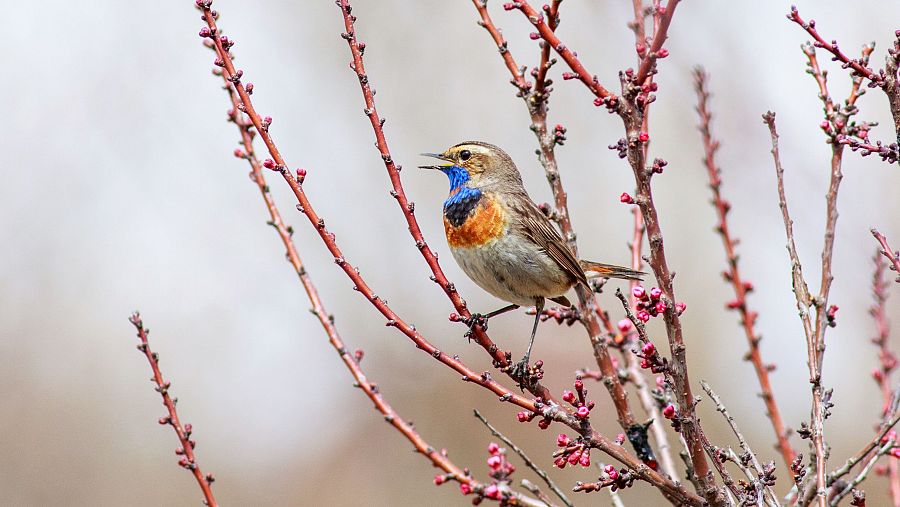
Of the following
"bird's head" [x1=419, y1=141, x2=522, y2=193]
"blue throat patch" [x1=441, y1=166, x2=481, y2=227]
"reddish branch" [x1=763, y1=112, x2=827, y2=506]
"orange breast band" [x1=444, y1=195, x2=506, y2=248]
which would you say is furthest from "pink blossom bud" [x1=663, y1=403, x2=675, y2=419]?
"bird's head" [x1=419, y1=141, x2=522, y2=193]

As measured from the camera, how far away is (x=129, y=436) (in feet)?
37.2

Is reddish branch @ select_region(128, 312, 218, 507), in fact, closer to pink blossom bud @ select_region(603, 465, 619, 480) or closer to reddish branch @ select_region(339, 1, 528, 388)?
reddish branch @ select_region(339, 1, 528, 388)

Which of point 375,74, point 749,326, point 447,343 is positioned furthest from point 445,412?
point 749,326

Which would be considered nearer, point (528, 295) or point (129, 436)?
point (528, 295)

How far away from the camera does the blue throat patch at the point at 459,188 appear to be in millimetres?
5320

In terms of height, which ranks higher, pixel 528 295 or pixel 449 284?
pixel 528 295

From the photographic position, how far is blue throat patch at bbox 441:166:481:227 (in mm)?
5207

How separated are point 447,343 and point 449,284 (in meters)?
7.79

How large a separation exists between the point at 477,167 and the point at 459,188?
0.23m

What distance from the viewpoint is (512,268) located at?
5055mm

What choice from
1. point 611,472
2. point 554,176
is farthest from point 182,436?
point 554,176

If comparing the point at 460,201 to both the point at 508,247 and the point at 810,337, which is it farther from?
the point at 810,337

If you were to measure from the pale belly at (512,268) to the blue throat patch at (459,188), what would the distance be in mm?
339

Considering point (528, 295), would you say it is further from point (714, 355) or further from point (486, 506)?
point (714, 355)
